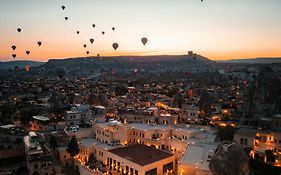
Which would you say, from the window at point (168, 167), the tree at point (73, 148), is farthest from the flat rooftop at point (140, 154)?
the tree at point (73, 148)

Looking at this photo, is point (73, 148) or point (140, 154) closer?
point (140, 154)

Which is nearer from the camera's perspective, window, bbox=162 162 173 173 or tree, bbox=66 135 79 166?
window, bbox=162 162 173 173

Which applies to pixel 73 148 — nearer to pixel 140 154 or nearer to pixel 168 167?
pixel 140 154

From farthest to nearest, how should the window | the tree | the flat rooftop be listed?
the tree → the window → the flat rooftop

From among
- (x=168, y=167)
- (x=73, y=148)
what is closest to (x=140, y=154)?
(x=168, y=167)

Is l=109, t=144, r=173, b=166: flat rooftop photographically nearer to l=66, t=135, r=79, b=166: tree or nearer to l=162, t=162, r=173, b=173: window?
l=162, t=162, r=173, b=173: window

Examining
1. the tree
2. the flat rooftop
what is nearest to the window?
the flat rooftop

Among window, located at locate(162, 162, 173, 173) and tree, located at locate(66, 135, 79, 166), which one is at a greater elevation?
tree, located at locate(66, 135, 79, 166)

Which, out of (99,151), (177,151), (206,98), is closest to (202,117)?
(206,98)
